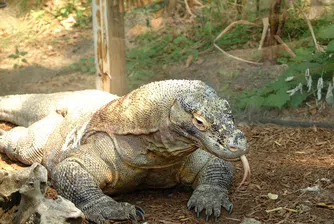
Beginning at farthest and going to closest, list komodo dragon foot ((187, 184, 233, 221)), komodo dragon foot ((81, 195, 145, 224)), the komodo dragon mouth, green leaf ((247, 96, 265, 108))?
green leaf ((247, 96, 265, 108)) < komodo dragon foot ((187, 184, 233, 221)) < komodo dragon foot ((81, 195, 145, 224)) < the komodo dragon mouth

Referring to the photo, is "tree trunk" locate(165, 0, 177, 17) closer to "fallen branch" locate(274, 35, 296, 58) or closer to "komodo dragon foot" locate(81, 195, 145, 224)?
"fallen branch" locate(274, 35, 296, 58)

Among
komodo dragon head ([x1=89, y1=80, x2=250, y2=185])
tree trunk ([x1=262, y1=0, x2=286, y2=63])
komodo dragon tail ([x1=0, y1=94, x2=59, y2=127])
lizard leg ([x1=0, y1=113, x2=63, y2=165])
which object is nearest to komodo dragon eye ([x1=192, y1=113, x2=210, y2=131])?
komodo dragon head ([x1=89, y1=80, x2=250, y2=185])

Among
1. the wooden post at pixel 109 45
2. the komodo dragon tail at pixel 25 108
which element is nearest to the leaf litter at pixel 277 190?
the komodo dragon tail at pixel 25 108

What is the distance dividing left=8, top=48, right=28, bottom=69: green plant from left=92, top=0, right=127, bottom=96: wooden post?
143cm

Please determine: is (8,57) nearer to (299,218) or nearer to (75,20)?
(75,20)

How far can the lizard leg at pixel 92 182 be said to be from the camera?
3.97 m

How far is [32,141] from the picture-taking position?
211 inches

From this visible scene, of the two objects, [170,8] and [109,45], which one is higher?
[170,8]

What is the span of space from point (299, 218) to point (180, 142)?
888mm

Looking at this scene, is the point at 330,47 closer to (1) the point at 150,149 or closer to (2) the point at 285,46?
(2) the point at 285,46

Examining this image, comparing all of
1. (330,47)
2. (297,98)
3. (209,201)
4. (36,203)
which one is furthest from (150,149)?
(330,47)

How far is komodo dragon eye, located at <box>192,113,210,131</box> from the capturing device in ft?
12.1

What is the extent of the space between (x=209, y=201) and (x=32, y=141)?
1931 mm

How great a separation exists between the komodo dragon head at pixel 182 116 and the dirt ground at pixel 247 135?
0.40 m
